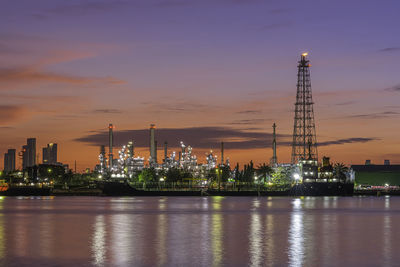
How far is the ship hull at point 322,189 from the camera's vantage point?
625 feet

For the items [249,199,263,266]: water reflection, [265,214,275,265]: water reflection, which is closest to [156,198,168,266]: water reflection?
[249,199,263,266]: water reflection

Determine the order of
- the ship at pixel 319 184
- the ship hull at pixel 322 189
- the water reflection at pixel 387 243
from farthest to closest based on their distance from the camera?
the ship hull at pixel 322 189
the ship at pixel 319 184
the water reflection at pixel 387 243

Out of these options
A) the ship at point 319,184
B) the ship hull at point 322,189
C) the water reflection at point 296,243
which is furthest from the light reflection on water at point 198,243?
the ship hull at point 322,189

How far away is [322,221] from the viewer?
7281 cm

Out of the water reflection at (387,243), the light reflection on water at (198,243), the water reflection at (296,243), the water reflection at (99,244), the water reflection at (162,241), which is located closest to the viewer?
the water reflection at (99,244)

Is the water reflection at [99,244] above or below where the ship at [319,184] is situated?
below

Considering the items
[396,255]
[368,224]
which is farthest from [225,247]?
[368,224]

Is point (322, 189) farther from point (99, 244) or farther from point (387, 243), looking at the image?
point (99, 244)

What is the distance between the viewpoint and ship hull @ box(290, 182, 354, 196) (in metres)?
191

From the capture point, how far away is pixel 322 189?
192m

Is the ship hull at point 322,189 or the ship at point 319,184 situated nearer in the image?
the ship at point 319,184

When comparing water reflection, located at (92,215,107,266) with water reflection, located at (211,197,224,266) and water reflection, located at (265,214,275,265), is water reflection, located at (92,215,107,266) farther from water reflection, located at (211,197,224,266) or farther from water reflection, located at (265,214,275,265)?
water reflection, located at (265,214,275,265)

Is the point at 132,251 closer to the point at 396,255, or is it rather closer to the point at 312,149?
the point at 396,255

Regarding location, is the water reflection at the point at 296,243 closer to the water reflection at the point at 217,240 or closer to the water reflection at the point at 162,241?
the water reflection at the point at 217,240
